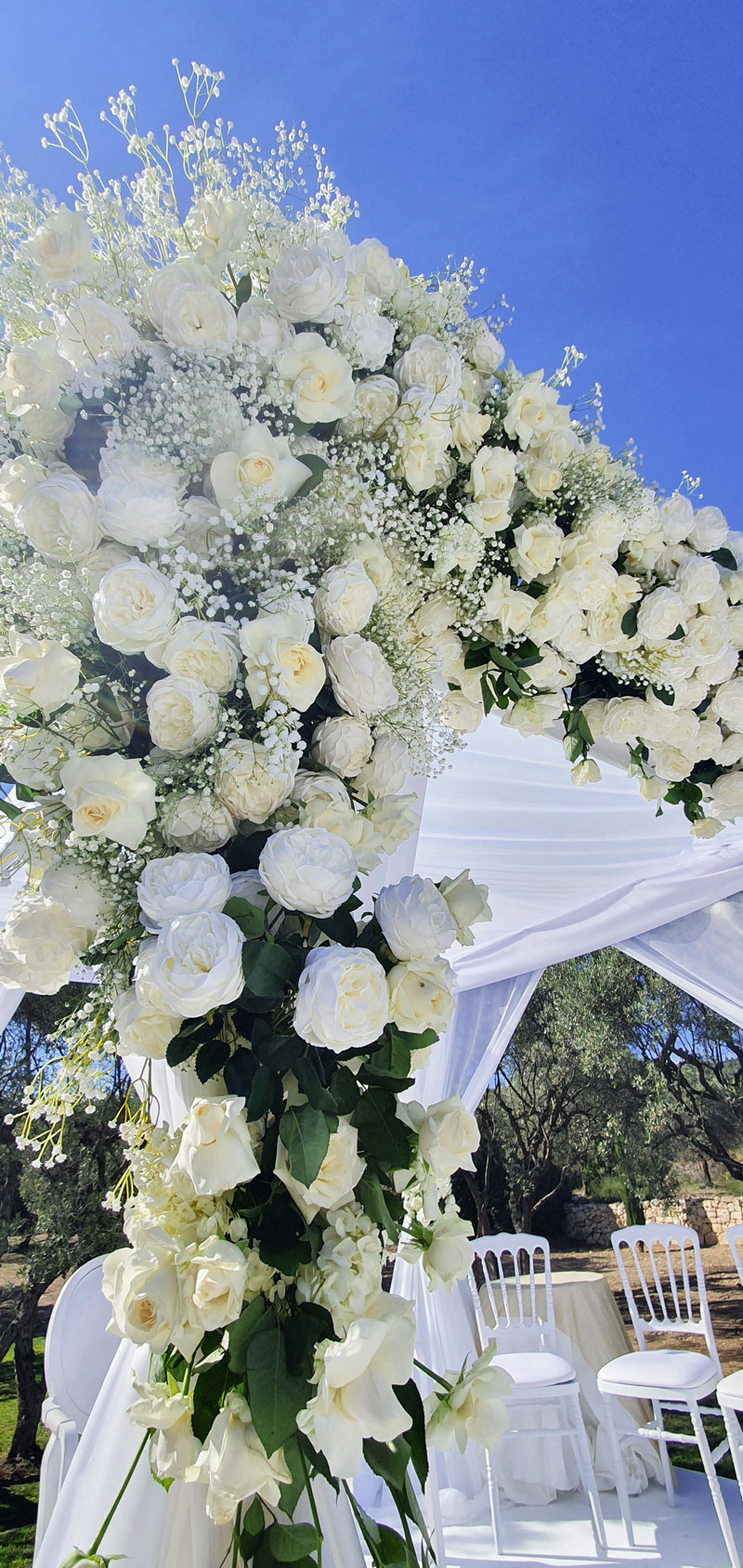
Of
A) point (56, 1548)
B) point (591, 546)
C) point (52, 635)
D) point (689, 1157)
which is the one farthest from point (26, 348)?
point (689, 1157)

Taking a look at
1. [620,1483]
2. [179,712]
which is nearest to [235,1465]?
[179,712]

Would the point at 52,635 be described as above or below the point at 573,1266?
above

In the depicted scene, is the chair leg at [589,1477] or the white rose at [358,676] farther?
the chair leg at [589,1477]

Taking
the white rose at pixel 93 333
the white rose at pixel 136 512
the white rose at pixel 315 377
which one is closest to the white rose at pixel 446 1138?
the white rose at pixel 136 512

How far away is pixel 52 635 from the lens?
3.59ft

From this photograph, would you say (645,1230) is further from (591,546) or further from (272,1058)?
(272,1058)

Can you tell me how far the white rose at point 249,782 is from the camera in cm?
102

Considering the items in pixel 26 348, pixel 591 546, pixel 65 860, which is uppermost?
pixel 591 546

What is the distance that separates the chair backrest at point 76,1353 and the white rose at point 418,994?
5.58 feet

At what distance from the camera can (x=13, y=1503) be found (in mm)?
5469

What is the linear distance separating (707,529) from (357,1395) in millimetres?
Result: 1539

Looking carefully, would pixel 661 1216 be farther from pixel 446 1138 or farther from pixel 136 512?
pixel 136 512

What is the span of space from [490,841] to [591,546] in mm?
2316

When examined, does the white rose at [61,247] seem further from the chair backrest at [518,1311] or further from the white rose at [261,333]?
the chair backrest at [518,1311]
